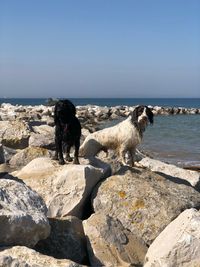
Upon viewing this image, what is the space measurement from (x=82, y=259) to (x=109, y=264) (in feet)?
1.13

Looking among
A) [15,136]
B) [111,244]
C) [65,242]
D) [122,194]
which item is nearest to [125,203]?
[122,194]

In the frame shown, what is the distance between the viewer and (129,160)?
31.1 feet

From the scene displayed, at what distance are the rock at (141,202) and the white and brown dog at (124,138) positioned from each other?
1.52 meters

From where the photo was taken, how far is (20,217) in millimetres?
5090

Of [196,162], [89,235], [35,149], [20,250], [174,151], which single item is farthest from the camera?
[174,151]

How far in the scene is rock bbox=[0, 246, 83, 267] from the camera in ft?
15.2

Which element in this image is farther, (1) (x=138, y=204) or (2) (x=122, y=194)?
(2) (x=122, y=194)

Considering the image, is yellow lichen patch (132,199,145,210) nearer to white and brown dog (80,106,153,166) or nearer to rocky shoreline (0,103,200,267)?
rocky shoreline (0,103,200,267)

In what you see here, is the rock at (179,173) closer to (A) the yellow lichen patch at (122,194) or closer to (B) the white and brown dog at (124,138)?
(B) the white and brown dog at (124,138)

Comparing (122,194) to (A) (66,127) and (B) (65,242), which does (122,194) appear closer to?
(B) (65,242)

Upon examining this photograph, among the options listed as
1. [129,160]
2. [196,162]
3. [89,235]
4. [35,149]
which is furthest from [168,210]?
[196,162]

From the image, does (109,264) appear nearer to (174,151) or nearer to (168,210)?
(168,210)

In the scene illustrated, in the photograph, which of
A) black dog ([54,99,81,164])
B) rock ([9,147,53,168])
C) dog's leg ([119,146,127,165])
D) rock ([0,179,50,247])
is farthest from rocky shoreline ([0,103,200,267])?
rock ([9,147,53,168])

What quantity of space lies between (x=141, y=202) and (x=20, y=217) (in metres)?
2.55
